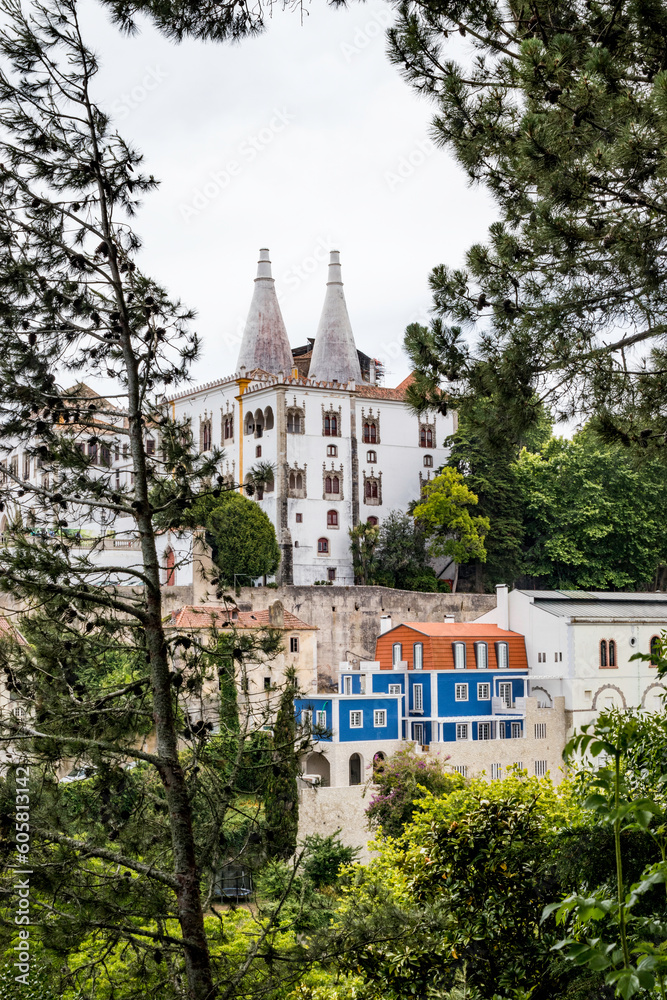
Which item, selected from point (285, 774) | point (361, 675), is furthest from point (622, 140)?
point (361, 675)

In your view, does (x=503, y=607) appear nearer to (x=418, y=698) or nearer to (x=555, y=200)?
(x=418, y=698)

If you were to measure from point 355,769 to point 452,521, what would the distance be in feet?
50.4

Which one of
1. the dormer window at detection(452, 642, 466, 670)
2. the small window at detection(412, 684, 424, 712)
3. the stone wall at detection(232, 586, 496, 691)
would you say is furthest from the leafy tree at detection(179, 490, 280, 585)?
the dormer window at detection(452, 642, 466, 670)

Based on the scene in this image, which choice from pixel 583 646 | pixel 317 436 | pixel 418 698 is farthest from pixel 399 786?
pixel 317 436

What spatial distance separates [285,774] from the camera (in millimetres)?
8156

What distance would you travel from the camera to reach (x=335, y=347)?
5569cm

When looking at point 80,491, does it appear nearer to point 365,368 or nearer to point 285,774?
point 285,774

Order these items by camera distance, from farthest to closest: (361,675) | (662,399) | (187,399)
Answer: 1. (187,399)
2. (361,675)
3. (662,399)

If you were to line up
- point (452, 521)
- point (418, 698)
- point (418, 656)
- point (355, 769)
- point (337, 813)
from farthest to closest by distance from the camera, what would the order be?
point (452, 521) → point (418, 656) → point (418, 698) → point (355, 769) → point (337, 813)

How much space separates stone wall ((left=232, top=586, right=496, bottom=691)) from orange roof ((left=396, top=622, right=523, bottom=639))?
431 cm

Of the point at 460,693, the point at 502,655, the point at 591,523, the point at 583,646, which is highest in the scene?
the point at 591,523

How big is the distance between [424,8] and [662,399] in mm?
4094

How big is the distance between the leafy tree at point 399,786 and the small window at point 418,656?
15.5 feet

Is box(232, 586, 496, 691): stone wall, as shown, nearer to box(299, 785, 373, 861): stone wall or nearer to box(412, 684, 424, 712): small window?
box(412, 684, 424, 712): small window
